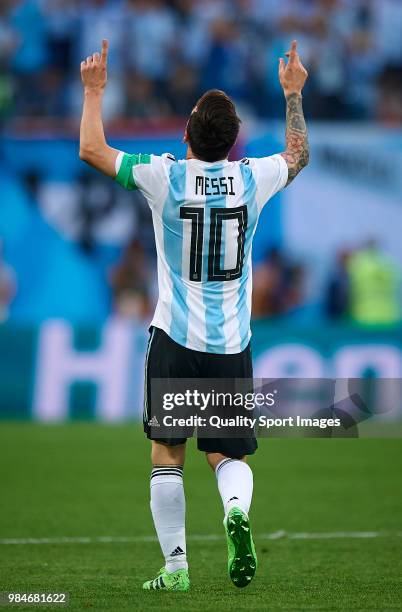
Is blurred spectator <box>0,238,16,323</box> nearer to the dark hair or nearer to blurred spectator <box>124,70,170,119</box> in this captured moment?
blurred spectator <box>124,70,170,119</box>

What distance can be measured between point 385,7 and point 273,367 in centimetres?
782

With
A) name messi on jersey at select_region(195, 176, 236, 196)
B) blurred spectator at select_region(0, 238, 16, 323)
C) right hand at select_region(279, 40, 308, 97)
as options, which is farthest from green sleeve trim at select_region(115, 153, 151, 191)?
blurred spectator at select_region(0, 238, 16, 323)

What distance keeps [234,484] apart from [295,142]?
1.57m

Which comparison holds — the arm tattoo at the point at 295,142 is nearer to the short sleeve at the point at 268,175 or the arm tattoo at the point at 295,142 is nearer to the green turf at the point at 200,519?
the short sleeve at the point at 268,175

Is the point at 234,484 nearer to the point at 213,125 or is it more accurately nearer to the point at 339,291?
the point at 213,125

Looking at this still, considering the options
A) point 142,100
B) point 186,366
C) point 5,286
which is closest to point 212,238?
point 186,366

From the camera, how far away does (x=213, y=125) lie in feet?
17.9

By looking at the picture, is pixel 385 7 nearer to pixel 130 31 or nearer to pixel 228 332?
pixel 130 31

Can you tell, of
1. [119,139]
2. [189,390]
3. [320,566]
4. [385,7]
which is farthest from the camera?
[385,7]

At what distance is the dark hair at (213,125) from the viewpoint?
544cm

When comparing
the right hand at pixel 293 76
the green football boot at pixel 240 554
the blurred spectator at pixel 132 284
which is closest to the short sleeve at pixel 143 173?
the right hand at pixel 293 76

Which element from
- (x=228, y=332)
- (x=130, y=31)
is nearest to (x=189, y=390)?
(x=228, y=332)

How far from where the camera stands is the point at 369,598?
5.57m

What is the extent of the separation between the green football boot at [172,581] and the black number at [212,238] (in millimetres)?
1334
